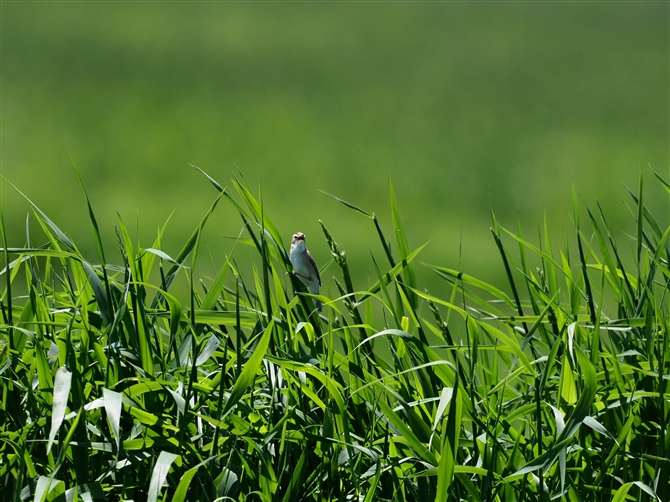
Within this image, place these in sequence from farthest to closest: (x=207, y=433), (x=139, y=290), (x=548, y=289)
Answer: (x=548, y=289)
(x=139, y=290)
(x=207, y=433)

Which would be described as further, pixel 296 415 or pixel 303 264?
pixel 303 264

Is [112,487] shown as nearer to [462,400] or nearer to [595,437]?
[462,400]

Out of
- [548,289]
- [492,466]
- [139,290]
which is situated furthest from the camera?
[548,289]

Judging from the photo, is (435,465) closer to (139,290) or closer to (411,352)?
(411,352)

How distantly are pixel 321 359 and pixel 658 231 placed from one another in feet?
2.57

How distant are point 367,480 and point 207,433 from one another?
0.25 metres

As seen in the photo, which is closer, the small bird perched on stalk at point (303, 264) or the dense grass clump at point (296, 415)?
the dense grass clump at point (296, 415)

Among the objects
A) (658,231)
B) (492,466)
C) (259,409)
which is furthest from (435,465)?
(658,231)

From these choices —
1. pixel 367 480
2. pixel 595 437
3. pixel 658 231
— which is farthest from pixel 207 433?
pixel 658 231

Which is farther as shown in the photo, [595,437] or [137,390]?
[595,437]

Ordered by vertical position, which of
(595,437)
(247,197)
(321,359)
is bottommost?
(595,437)

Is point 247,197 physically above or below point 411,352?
above

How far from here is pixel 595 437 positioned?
41.2 inches

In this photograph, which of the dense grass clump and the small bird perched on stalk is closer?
the dense grass clump
